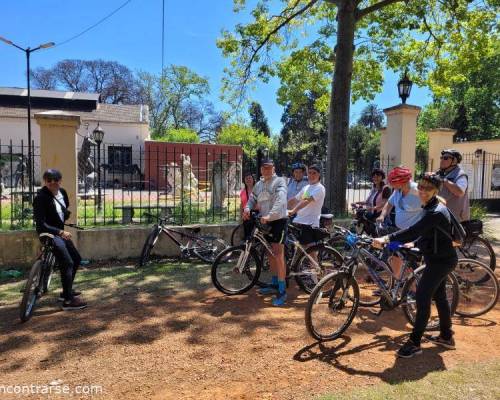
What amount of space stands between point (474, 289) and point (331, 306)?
1.88 metres

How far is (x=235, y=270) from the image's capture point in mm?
5914

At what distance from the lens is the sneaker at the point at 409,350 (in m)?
4.11

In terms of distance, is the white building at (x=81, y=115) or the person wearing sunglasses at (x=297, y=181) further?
the white building at (x=81, y=115)

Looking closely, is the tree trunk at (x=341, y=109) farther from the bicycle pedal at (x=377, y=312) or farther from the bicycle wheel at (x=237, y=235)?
the bicycle pedal at (x=377, y=312)

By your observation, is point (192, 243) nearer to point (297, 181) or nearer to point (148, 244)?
point (148, 244)

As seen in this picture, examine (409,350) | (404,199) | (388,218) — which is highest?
(404,199)

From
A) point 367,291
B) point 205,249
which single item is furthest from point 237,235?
point 367,291

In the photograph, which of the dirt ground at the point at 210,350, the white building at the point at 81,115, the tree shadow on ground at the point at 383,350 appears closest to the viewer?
the dirt ground at the point at 210,350

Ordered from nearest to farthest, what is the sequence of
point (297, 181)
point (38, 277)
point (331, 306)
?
1. point (331, 306)
2. point (38, 277)
3. point (297, 181)

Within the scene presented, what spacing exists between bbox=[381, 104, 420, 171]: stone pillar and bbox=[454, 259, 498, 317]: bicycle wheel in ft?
18.5

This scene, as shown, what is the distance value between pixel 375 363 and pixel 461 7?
1076 centimetres

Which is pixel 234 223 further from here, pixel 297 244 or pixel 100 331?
pixel 100 331

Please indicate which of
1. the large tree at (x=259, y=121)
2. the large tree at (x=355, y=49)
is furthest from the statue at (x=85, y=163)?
the large tree at (x=259, y=121)

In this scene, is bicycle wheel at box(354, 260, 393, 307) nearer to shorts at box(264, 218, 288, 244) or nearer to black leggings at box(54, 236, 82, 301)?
shorts at box(264, 218, 288, 244)
